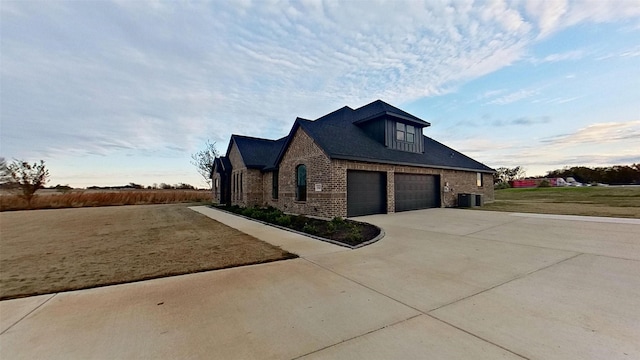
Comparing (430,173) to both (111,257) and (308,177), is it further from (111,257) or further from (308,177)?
(111,257)

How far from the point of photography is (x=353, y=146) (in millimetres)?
13344

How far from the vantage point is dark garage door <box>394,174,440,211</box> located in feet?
48.1

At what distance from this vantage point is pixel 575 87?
12.3 m

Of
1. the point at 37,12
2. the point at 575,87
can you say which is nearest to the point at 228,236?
the point at 37,12

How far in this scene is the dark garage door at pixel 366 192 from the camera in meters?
12.5

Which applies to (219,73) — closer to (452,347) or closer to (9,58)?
(9,58)

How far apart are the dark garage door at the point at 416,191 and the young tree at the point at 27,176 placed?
31.8 m

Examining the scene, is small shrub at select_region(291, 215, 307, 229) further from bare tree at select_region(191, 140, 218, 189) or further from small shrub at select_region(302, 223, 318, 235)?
bare tree at select_region(191, 140, 218, 189)

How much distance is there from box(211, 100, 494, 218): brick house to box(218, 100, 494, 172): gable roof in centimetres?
6

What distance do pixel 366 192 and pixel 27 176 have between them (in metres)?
31.4

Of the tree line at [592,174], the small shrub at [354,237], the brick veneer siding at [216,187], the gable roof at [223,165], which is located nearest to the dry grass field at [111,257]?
the small shrub at [354,237]

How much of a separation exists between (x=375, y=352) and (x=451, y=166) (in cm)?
1750

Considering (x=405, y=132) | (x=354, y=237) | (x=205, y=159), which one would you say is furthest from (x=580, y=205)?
(x=205, y=159)

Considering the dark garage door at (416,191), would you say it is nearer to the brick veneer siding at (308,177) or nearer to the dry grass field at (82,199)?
the brick veneer siding at (308,177)
